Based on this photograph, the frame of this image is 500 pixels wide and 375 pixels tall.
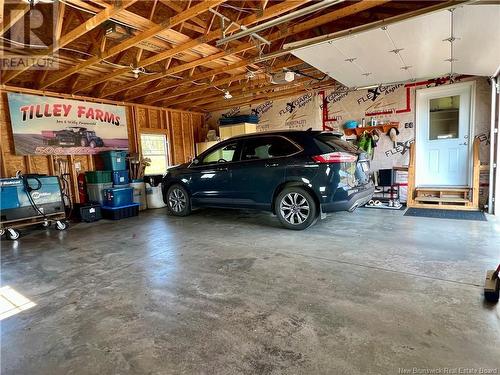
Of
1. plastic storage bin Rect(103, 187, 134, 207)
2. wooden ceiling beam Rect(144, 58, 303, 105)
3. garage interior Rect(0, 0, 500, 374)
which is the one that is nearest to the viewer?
garage interior Rect(0, 0, 500, 374)

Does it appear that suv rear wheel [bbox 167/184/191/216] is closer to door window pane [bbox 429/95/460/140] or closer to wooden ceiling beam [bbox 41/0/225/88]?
wooden ceiling beam [bbox 41/0/225/88]

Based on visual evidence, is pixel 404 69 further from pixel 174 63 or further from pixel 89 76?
pixel 89 76

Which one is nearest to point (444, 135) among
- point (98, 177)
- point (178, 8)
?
point (178, 8)

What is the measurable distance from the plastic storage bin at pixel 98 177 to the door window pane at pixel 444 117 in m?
7.10

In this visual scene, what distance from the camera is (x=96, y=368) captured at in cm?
163

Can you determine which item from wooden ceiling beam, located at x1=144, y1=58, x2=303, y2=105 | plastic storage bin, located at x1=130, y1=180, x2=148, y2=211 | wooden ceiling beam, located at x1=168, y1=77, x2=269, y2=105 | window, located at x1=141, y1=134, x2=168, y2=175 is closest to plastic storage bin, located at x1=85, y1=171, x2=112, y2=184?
plastic storage bin, located at x1=130, y1=180, x2=148, y2=211

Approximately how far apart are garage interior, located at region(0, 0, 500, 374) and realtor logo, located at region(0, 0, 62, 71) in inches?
1.2

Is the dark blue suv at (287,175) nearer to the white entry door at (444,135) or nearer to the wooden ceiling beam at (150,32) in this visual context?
the wooden ceiling beam at (150,32)

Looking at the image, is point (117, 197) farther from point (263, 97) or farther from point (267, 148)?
point (263, 97)

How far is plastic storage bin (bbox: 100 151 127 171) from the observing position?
21.6ft

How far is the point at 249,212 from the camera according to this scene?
6.09 metres

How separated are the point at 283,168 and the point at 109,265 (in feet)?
8.71

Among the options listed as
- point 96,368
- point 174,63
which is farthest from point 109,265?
point 174,63

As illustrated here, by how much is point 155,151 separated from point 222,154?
157 inches
